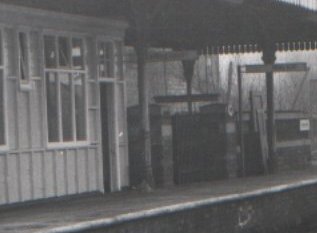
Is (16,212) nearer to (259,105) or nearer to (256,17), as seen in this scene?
(256,17)

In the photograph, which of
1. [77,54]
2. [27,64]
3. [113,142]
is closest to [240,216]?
[27,64]

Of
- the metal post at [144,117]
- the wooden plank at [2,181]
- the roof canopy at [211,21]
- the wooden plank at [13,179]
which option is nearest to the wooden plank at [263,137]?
the roof canopy at [211,21]

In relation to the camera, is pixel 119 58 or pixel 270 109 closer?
pixel 119 58

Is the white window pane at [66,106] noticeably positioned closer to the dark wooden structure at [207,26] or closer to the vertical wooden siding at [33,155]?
the vertical wooden siding at [33,155]

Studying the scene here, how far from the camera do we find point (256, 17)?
25.5 m

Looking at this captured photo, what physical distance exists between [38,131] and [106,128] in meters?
3.17

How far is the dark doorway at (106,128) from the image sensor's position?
913 inches

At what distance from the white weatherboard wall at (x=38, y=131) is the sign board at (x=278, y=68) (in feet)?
16.1

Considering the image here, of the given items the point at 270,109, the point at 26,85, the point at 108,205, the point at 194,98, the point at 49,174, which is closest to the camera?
the point at 108,205

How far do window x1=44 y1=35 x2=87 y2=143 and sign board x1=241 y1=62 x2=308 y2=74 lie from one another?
17.1ft

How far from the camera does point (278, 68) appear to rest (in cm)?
2608

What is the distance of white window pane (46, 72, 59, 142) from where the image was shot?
20766 millimetres

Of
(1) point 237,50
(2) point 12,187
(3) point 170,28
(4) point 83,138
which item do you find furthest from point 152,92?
(2) point 12,187

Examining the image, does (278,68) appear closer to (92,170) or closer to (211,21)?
(211,21)
